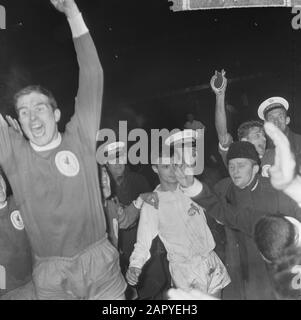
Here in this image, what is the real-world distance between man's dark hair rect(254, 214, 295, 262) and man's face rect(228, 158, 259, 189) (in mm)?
251

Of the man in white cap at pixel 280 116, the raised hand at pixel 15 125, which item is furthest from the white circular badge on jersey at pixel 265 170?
the raised hand at pixel 15 125

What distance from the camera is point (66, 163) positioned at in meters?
2.90

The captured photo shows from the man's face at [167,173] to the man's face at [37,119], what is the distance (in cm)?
68

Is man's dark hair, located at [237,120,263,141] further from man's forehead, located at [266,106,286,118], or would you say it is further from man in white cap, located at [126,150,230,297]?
man in white cap, located at [126,150,230,297]

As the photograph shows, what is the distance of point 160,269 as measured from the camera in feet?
9.76

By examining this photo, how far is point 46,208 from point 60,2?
1.25 metres

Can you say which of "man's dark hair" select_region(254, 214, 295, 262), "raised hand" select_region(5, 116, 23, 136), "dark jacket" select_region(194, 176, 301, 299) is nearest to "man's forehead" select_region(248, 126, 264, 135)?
"dark jacket" select_region(194, 176, 301, 299)

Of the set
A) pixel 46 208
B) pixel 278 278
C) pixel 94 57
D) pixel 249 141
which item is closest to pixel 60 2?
pixel 94 57

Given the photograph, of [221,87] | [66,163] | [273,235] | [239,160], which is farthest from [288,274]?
[66,163]

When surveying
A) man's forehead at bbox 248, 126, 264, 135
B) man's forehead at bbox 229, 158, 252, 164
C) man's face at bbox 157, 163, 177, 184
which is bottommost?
man's face at bbox 157, 163, 177, 184

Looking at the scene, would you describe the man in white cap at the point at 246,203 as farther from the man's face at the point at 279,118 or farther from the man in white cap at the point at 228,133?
the man's face at the point at 279,118

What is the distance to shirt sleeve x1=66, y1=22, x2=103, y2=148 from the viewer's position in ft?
9.41

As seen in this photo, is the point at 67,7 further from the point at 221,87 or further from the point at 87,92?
the point at 221,87

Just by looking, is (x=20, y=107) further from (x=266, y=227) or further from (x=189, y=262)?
(x=266, y=227)
